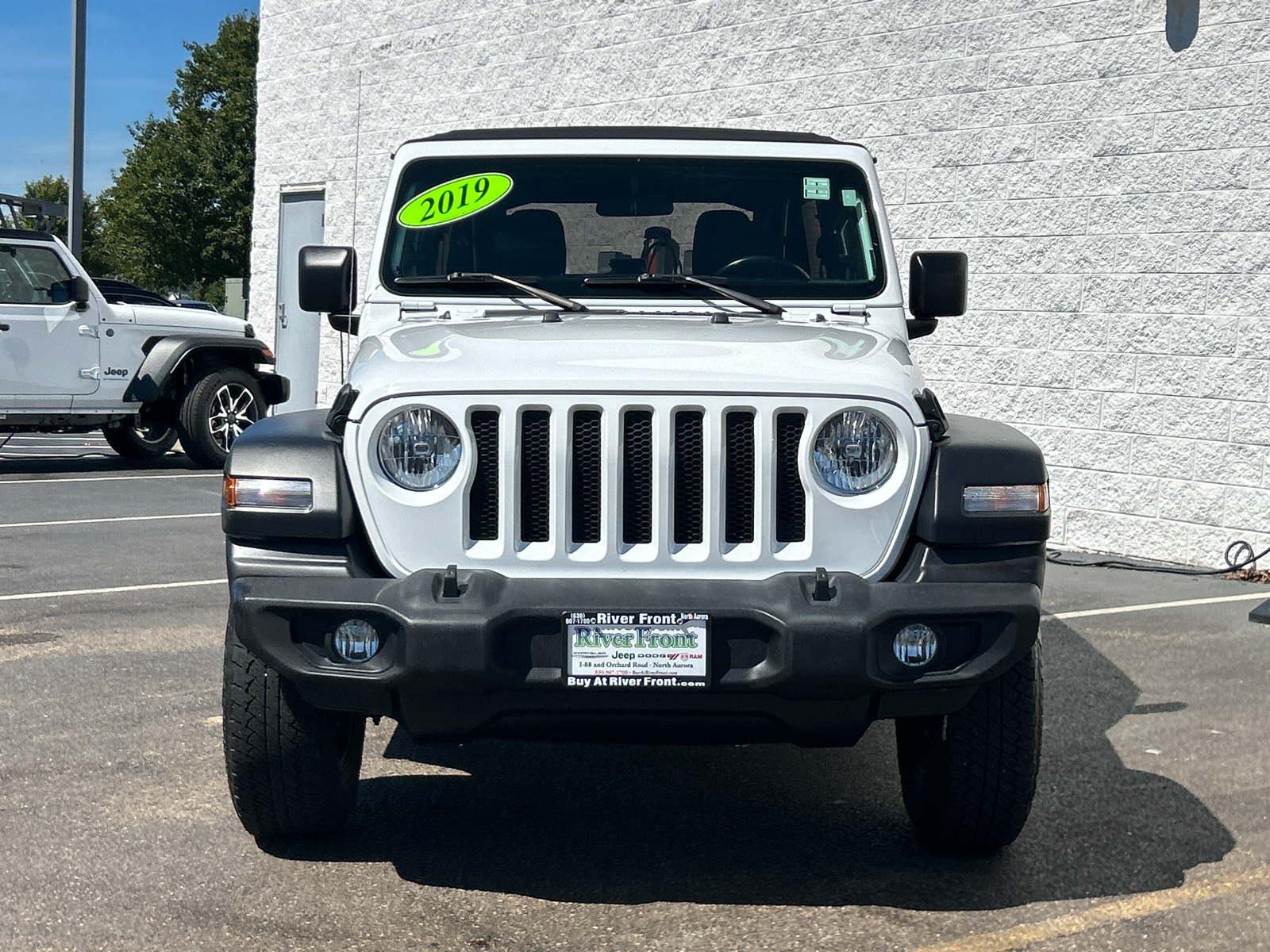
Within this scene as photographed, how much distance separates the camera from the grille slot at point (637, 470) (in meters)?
3.85

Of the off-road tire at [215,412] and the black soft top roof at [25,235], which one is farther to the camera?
the off-road tire at [215,412]

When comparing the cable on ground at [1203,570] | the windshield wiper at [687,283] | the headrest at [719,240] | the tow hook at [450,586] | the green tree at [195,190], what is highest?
the green tree at [195,190]

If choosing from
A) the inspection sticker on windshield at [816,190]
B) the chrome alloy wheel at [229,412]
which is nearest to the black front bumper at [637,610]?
the inspection sticker on windshield at [816,190]

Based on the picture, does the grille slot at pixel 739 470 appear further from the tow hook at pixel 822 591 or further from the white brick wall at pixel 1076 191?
the white brick wall at pixel 1076 191

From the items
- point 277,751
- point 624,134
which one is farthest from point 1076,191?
point 277,751

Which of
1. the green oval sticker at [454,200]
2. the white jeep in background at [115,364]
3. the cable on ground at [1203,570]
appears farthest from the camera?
the white jeep in background at [115,364]

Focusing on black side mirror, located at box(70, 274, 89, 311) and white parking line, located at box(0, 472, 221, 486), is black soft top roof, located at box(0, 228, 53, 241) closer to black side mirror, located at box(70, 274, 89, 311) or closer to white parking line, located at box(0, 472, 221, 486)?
black side mirror, located at box(70, 274, 89, 311)

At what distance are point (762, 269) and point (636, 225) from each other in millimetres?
468

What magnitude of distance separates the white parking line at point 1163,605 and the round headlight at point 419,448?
480 centimetres

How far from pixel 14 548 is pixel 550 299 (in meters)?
5.98

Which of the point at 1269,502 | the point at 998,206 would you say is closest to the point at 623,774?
the point at 1269,502

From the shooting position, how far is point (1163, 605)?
8.27 m

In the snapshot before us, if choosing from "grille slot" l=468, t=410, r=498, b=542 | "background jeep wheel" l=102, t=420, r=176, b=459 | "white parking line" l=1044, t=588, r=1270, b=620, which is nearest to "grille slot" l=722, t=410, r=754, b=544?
"grille slot" l=468, t=410, r=498, b=542

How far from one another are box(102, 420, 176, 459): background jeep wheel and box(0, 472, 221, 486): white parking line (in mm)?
875
